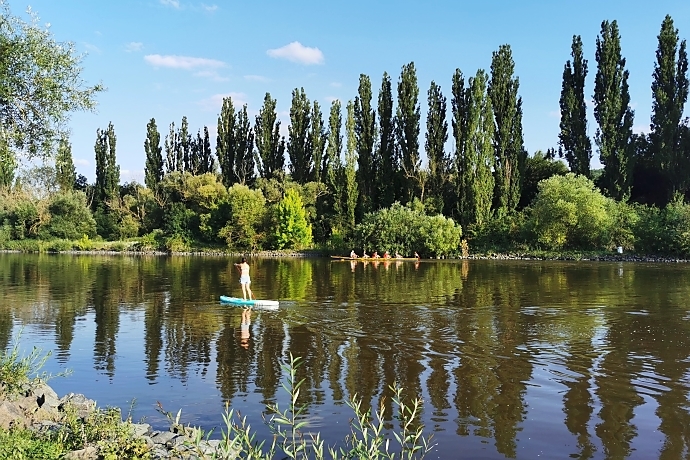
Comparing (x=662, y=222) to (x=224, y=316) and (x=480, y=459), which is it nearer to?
(x=224, y=316)

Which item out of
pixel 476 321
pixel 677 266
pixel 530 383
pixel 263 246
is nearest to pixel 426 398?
pixel 530 383

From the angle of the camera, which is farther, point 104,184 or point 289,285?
point 104,184

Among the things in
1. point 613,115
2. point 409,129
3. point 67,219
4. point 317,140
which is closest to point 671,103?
point 613,115

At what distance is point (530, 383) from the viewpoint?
35.7 ft

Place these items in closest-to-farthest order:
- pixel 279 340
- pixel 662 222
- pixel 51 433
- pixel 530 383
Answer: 1. pixel 51 433
2. pixel 530 383
3. pixel 279 340
4. pixel 662 222

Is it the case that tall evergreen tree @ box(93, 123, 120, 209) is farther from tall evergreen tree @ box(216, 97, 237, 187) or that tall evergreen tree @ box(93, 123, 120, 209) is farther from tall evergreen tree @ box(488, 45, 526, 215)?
tall evergreen tree @ box(488, 45, 526, 215)

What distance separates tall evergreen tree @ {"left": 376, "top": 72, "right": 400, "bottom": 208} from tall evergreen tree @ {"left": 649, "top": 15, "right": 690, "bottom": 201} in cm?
2281

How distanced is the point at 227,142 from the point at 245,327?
173 ft

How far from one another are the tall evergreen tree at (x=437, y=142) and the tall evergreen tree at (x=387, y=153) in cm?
340

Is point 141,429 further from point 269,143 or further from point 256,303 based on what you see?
point 269,143

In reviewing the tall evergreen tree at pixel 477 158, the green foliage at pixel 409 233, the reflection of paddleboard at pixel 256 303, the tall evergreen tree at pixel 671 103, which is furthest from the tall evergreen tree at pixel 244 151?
the reflection of paddleboard at pixel 256 303

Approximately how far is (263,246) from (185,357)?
47768mm

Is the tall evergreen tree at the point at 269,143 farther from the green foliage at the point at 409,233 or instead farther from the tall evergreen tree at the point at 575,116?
the tall evergreen tree at the point at 575,116

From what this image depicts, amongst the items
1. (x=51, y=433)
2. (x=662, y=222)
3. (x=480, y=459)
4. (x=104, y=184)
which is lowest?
(x=480, y=459)
